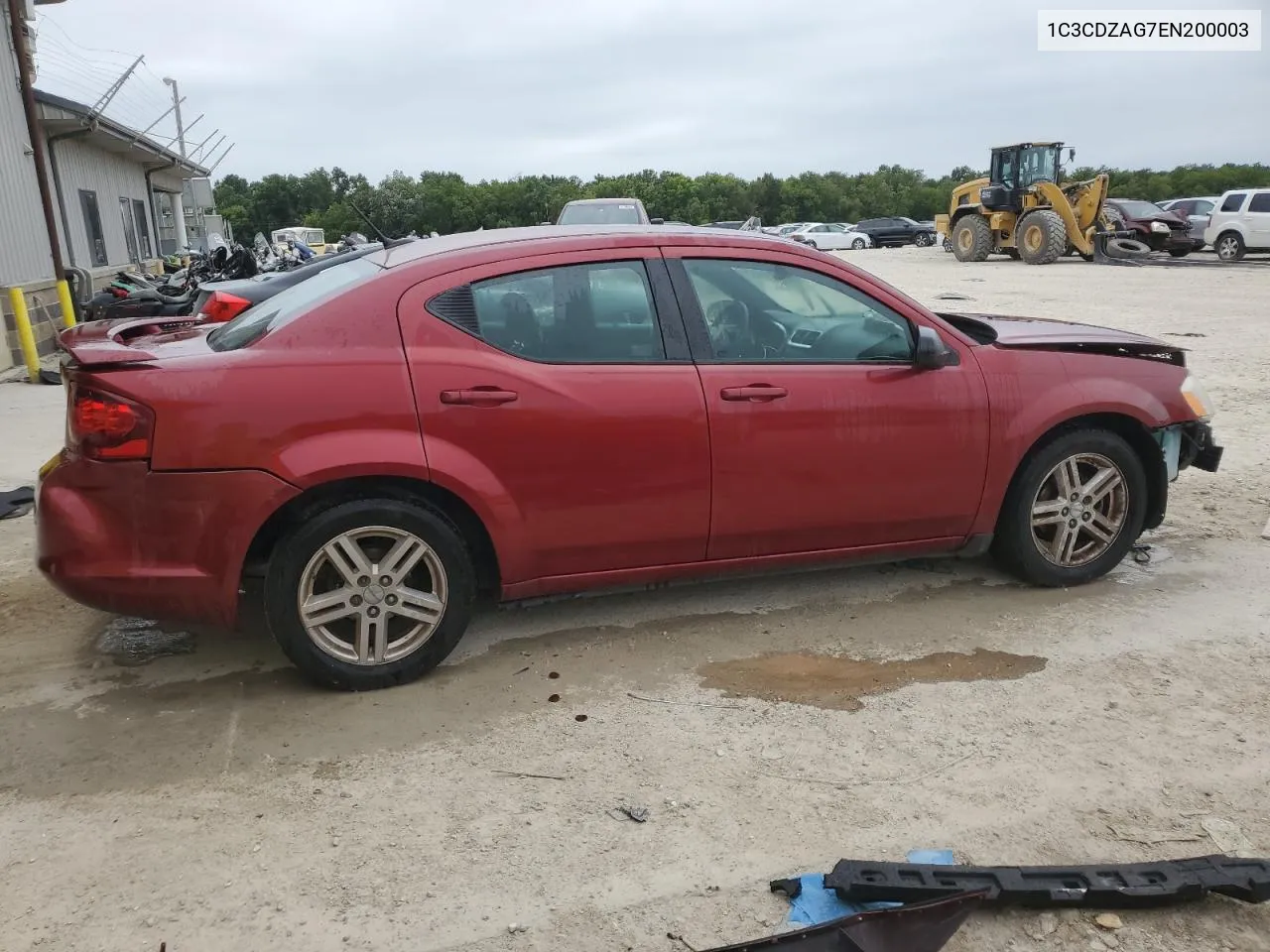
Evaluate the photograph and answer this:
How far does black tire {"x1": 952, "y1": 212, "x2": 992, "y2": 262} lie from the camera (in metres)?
27.0

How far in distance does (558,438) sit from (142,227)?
73.8 ft

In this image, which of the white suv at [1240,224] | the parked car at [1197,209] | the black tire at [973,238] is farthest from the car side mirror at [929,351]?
the parked car at [1197,209]

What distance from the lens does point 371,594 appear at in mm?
3406

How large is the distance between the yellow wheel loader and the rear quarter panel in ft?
72.2

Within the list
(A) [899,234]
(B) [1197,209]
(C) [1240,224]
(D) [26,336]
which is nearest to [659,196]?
(A) [899,234]

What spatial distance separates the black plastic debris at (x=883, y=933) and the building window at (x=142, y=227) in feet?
75.7

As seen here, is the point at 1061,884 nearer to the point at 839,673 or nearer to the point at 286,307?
the point at 839,673

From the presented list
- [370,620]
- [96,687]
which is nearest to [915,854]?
[370,620]

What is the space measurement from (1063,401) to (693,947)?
9.46 feet

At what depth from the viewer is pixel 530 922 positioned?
2389 millimetres

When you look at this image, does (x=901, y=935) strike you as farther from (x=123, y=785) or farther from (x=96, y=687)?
(x=96, y=687)

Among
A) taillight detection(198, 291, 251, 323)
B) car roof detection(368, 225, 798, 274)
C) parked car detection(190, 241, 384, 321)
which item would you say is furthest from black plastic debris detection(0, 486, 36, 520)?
car roof detection(368, 225, 798, 274)

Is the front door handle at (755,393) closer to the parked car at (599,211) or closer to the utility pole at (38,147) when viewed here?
the parked car at (599,211)

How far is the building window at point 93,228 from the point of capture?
1708cm
